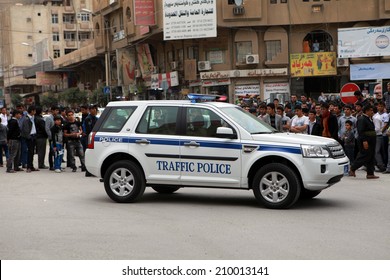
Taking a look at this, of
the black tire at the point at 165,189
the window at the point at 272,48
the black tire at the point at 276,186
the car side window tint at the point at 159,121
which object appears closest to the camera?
the black tire at the point at 276,186

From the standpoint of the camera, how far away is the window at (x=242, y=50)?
41.7 metres

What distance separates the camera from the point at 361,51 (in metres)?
38.2

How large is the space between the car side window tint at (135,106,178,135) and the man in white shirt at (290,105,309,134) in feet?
18.7

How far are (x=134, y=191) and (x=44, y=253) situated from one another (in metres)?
3.90

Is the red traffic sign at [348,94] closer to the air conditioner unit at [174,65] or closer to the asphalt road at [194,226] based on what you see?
the asphalt road at [194,226]

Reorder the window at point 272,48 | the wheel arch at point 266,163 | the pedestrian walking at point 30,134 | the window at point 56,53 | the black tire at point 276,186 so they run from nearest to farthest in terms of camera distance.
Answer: the black tire at point 276,186 → the wheel arch at point 266,163 → the pedestrian walking at point 30,134 → the window at point 272,48 → the window at point 56,53

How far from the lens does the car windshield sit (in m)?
10.2

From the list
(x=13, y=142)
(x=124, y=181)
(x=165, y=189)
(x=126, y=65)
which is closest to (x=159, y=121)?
(x=124, y=181)

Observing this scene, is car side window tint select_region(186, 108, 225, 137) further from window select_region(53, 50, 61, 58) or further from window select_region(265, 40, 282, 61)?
window select_region(53, 50, 61, 58)

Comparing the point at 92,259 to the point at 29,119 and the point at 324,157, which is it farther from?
the point at 29,119

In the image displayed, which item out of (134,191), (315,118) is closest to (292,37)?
(315,118)

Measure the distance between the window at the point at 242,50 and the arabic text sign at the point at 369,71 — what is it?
23.8ft

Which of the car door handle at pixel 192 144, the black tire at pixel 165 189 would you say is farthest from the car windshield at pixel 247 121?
the black tire at pixel 165 189

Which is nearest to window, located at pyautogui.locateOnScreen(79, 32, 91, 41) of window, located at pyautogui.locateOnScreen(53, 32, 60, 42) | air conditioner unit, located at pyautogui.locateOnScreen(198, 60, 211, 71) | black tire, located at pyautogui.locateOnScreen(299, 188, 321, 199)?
window, located at pyautogui.locateOnScreen(53, 32, 60, 42)
